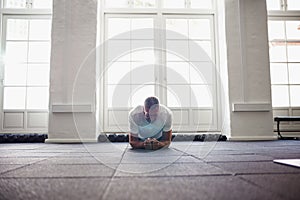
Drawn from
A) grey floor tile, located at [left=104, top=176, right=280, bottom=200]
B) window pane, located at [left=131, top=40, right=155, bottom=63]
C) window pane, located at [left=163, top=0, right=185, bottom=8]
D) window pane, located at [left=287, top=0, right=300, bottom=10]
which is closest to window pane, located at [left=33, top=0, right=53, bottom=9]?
window pane, located at [left=131, top=40, right=155, bottom=63]

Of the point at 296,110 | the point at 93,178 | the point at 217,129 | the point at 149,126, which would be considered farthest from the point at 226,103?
the point at 93,178

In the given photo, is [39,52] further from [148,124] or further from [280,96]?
[280,96]

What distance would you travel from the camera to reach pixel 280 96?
517 cm

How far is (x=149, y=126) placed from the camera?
9.43 ft

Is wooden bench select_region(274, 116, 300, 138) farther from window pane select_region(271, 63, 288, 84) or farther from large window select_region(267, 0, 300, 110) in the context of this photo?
window pane select_region(271, 63, 288, 84)

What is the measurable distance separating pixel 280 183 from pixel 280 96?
4.42 metres

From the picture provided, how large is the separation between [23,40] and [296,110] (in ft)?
16.1

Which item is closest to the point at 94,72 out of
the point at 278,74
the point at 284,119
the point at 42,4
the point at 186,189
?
the point at 42,4

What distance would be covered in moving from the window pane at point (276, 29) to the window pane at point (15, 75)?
14.4 feet

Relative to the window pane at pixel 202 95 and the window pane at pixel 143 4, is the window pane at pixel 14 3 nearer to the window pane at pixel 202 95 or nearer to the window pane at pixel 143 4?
the window pane at pixel 143 4

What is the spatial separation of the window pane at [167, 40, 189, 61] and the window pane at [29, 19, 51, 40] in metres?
2.14

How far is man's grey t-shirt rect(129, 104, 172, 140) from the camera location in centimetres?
286

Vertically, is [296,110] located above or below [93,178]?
above

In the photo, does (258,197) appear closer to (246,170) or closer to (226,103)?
(246,170)
